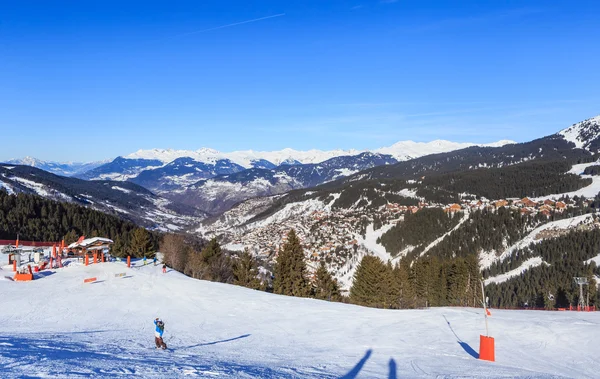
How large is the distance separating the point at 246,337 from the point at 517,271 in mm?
144310

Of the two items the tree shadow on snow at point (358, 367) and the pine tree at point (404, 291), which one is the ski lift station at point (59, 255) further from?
the pine tree at point (404, 291)

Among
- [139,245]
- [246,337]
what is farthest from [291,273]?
[246,337]

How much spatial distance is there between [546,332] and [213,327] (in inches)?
855

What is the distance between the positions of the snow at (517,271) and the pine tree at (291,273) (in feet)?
340

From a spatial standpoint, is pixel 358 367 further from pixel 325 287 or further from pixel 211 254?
pixel 211 254

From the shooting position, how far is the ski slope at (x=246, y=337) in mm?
16031

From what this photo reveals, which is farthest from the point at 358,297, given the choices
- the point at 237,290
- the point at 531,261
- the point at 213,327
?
the point at 531,261

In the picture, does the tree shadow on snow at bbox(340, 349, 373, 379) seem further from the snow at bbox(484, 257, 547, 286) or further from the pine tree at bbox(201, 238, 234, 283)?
Result: the snow at bbox(484, 257, 547, 286)

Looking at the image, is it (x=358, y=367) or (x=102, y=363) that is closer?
(x=102, y=363)

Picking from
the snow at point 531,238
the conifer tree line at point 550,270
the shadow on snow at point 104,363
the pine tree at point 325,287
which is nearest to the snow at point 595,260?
the conifer tree line at point 550,270

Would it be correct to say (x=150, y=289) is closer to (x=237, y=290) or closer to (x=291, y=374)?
(x=237, y=290)

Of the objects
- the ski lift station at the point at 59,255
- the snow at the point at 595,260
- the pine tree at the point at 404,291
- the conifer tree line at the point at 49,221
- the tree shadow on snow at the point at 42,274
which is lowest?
the pine tree at the point at 404,291

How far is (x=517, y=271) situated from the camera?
144 meters

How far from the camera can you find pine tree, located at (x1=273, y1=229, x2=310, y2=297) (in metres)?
54.9
